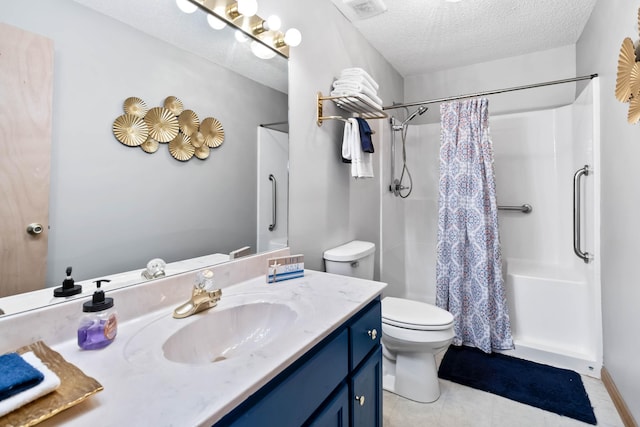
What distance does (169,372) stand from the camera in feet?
2.09

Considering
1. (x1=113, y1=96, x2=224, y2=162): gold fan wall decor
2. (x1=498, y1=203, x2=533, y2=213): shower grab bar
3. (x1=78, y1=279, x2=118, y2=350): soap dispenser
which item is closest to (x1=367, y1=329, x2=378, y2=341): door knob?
(x1=78, y1=279, x2=118, y2=350): soap dispenser

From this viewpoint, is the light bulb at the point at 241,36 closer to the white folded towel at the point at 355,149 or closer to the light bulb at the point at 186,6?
the light bulb at the point at 186,6

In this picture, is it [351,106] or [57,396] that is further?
[351,106]

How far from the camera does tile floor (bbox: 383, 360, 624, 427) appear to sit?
61.5 inches

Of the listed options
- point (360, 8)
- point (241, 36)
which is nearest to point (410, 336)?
point (241, 36)

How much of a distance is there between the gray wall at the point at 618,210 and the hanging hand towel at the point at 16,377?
6.73ft

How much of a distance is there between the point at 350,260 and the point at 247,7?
1323 millimetres

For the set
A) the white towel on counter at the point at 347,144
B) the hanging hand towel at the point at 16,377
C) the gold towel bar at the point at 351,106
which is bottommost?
the hanging hand towel at the point at 16,377

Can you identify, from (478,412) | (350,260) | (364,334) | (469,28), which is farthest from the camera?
(469,28)

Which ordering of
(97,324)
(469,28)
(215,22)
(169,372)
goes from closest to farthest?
1. (169,372)
2. (97,324)
3. (215,22)
4. (469,28)

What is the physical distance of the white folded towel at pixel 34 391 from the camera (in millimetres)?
471

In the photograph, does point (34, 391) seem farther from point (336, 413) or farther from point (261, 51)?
point (261, 51)

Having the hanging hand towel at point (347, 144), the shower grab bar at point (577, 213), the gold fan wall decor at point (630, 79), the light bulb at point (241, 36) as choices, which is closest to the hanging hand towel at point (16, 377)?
the light bulb at point (241, 36)

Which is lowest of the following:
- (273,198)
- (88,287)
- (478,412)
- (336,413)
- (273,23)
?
(478,412)
